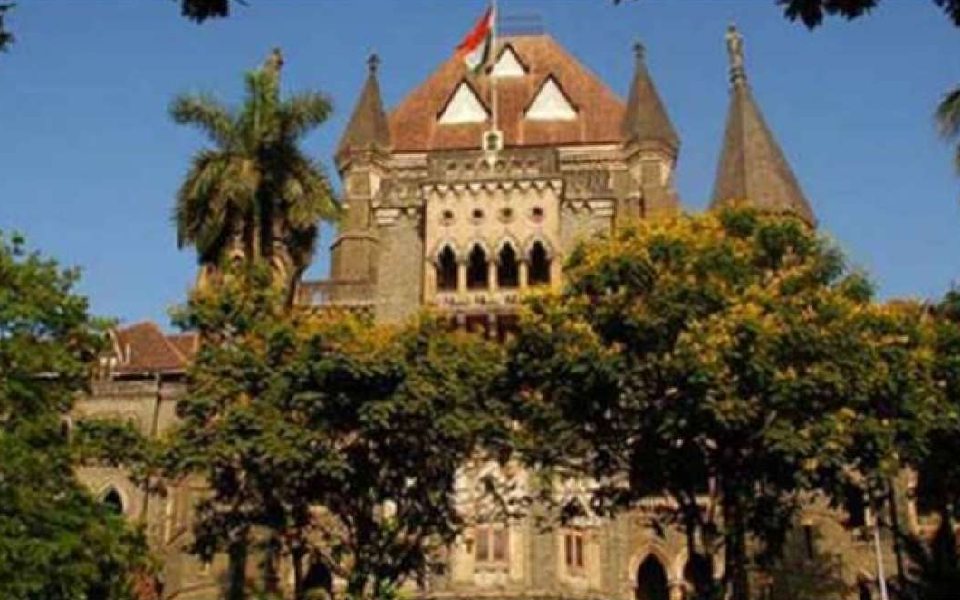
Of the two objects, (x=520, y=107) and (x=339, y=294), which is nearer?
(x=339, y=294)

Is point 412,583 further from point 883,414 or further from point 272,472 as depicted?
point 883,414

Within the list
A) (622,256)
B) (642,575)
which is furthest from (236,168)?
(642,575)

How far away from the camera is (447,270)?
4575 cm

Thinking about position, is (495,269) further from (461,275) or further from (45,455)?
(45,455)

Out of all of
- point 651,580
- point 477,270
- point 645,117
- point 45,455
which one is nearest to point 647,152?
point 645,117

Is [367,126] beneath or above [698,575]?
above

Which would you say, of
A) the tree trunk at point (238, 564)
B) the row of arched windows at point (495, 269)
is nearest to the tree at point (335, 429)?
the tree trunk at point (238, 564)

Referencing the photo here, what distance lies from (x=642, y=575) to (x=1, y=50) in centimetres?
3887

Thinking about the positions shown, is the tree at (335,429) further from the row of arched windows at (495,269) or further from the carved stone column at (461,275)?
the row of arched windows at (495,269)

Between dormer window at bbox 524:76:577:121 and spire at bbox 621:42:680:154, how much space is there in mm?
2762

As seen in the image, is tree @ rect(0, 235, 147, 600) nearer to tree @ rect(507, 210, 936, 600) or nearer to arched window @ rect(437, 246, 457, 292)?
tree @ rect(507, 210, 936, 600)

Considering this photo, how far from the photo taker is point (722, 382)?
85.8ft

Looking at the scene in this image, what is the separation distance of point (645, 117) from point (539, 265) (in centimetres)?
1375

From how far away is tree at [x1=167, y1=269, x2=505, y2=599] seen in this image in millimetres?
28500
